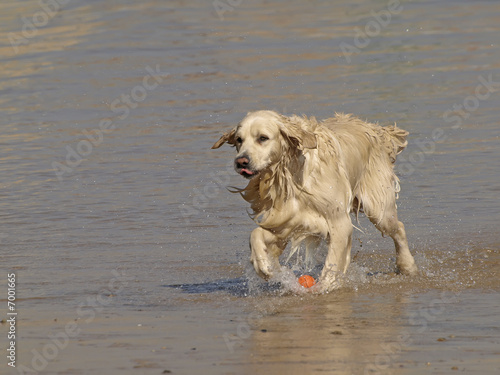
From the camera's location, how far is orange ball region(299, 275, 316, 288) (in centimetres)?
777

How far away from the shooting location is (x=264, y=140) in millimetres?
7258

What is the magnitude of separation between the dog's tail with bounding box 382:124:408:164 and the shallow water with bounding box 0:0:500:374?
1.00m

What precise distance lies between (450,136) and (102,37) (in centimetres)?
1252

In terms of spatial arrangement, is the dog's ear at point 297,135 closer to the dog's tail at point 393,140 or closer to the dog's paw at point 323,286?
the dog's paw at point 323,286

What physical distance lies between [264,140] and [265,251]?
960mm

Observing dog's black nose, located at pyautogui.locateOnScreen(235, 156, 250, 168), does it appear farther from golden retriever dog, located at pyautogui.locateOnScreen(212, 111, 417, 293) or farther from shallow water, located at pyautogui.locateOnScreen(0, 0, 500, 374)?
shallow water, located at pyautogui.locateOnScreen(0, 0, 500, 374)

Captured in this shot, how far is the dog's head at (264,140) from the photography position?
7137mm

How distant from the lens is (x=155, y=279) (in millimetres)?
8227

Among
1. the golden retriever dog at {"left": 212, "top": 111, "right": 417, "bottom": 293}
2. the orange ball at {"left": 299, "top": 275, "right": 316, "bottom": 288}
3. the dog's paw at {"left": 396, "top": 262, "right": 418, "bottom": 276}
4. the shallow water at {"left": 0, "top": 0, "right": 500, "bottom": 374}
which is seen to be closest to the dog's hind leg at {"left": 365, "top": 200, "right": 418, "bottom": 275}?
the dog's paw at {"left": 396, "top": 262, "right": 418, "bottom": 276}

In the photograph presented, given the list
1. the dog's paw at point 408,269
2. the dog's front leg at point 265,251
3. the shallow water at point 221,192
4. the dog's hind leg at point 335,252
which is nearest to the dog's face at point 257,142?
the dog's front leg at point 265,251

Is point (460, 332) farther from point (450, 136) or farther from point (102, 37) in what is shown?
point (102, 37)

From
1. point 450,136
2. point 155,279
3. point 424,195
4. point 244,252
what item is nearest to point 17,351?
point 155,279

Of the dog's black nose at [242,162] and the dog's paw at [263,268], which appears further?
the dog's paw at [263,268]

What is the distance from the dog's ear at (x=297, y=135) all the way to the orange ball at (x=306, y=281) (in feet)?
3.72
